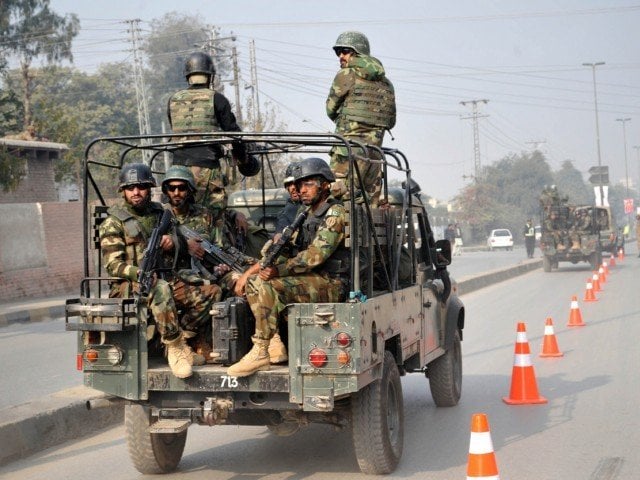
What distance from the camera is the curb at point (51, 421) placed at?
806 cm

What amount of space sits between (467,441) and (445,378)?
5.04 ft

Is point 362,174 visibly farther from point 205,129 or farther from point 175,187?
point 175,187

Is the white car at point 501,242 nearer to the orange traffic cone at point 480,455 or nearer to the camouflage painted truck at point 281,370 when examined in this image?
A: the camouflage painted truck at point 281,370

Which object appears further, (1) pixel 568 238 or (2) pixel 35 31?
(2) pixel 35 31

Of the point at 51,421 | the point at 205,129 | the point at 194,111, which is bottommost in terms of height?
the point at 51,421

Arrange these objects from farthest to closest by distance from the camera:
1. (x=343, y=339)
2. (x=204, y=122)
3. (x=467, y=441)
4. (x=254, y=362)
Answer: (x=204, y=122)
(x=467, y=441)
(x=254, y=362)
(x=343, y=339)

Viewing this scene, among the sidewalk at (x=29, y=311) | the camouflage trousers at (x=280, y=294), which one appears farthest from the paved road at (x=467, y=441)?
the sidewalk at (x=29, y=311)

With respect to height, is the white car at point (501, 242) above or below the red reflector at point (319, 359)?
above

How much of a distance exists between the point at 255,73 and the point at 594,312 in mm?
32294

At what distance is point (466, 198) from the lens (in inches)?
3893

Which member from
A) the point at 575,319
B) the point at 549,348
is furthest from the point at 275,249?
the point at 575,319

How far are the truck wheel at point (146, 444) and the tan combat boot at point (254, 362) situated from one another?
0.88m

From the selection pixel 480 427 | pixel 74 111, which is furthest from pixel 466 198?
pixel 480 427

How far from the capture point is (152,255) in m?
6.94
